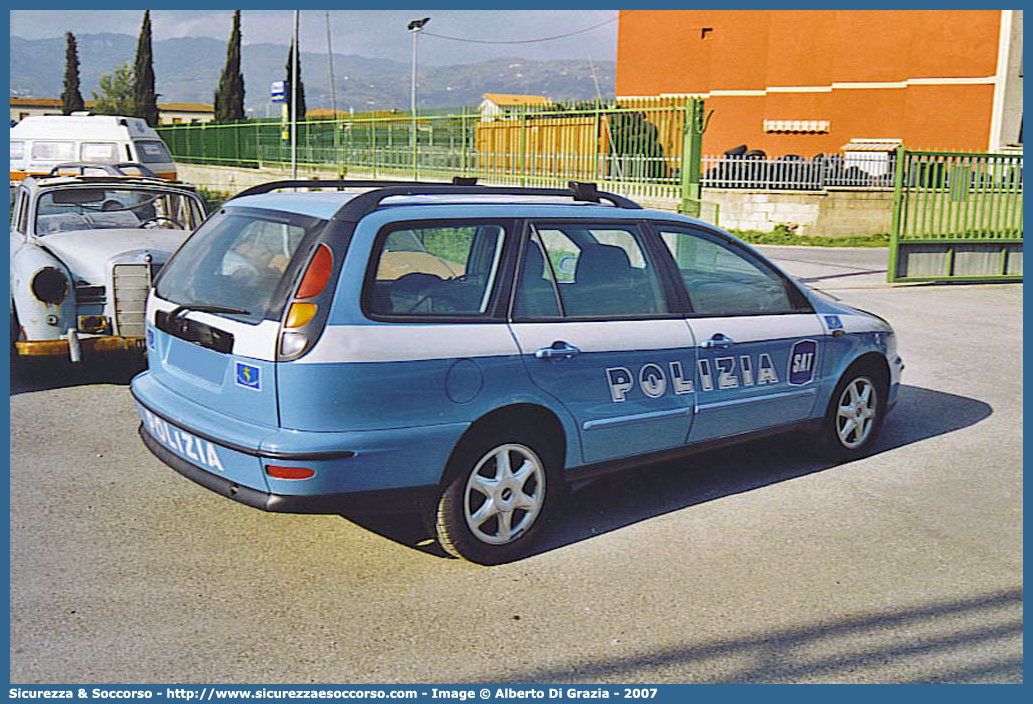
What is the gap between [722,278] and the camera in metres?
5.90

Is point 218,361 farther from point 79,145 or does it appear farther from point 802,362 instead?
point 79,145

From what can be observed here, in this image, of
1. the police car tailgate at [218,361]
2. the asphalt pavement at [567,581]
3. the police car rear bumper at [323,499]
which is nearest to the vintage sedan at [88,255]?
the asphalt pavement at [567,581]

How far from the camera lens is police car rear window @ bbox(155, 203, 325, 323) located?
4593mm

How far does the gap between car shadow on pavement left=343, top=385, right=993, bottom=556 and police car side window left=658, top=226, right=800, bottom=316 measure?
77cm

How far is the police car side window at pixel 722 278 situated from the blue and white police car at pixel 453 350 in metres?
0.02

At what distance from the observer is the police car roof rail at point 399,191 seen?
15.2 feet

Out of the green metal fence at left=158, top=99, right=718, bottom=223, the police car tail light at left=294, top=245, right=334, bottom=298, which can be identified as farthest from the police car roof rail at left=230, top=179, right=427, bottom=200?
the green metal fence at left=158, top=99, right=718, bottom=223

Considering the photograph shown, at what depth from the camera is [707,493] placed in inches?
236

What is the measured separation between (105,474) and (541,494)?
2.66 meters

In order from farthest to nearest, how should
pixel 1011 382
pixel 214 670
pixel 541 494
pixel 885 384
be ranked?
pixel 1011 382
pixel 885 384
pixel 541 494
pixel 214 670

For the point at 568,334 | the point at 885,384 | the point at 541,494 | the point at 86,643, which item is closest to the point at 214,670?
the point at 86,643

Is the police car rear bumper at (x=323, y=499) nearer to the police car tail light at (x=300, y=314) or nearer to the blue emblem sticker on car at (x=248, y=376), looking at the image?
the blue emblem sticker on car at (x=248, y=376)

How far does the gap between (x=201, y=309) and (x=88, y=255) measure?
158 inches

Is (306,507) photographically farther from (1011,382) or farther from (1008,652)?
(1011,382)
